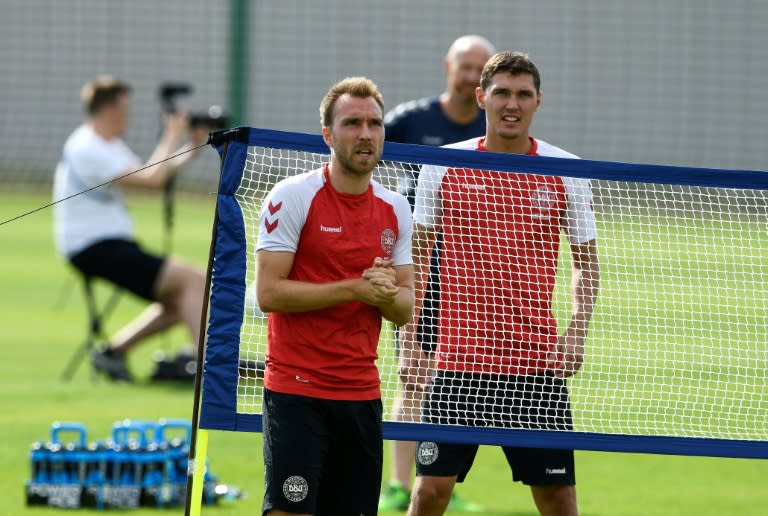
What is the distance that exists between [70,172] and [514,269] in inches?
271

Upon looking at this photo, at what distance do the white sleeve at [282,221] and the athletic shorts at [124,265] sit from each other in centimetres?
658

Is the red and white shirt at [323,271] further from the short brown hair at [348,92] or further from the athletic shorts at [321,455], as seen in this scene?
the short brown hair at [348,92]

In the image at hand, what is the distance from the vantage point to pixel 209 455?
29.3ft

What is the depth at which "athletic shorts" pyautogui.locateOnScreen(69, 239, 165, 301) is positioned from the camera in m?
11.4

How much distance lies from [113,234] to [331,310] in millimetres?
6937

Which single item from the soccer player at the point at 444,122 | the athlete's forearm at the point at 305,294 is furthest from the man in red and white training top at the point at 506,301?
the soccer player at the point at 444,122

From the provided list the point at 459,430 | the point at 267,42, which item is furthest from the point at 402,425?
the point at 267,42

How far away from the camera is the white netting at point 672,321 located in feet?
19.7

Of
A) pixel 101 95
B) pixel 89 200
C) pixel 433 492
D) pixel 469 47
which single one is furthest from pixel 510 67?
pixel 101 95

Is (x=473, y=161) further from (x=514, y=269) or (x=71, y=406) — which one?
(x=71, y=406)

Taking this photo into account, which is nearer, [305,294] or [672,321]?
[305,294]

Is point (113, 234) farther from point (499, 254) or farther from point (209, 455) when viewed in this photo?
point (499, 254)

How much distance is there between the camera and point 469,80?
304 inches

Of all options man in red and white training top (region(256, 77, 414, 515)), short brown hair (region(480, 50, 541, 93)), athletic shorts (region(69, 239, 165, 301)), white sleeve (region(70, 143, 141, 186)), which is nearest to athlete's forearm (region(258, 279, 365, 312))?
man in red and white training top (region(256, 77, 414, 515))
